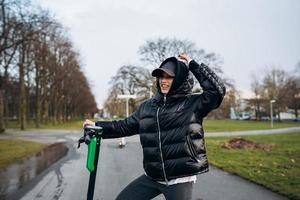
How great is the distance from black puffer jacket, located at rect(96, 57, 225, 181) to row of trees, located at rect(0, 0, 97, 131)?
25489 millimetres

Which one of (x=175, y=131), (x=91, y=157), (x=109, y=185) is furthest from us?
(x=109, y=185)

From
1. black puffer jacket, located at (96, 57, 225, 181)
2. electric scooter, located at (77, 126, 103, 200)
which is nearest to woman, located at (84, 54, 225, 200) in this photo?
black puffer jacket, located at (96, 57, 225, 181)

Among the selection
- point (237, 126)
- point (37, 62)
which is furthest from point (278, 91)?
point (37, 62)

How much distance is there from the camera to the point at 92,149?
3.71m

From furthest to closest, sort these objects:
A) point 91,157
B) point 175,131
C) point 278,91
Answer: point 278,91
point 91,157
point 175,131

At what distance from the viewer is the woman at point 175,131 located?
3.57 metres

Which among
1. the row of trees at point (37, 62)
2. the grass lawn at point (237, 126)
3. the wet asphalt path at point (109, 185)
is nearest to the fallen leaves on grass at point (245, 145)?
the wet asphalt path at point (109, 185)

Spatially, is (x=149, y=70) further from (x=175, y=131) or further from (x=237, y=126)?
(x=175, y=131)

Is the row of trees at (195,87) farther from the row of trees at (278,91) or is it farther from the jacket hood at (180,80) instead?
the jacket hood at (180,80)

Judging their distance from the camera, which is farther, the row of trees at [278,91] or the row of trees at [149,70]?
the row of trees at [278,91]

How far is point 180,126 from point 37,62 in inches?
1605

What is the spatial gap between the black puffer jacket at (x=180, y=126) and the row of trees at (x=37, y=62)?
25.5 m

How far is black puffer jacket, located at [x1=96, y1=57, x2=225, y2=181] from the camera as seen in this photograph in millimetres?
3568

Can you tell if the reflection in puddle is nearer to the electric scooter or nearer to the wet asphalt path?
the wet asphalt path
